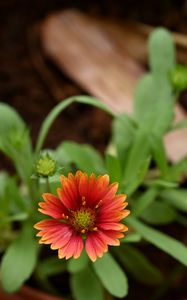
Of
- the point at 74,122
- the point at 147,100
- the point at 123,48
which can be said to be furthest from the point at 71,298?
the point at 123,48

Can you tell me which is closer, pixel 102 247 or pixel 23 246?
pixel 102 247

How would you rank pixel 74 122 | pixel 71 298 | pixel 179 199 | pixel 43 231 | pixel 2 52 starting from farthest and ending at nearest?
pixel 2 52 < pixel 74 122 < pixel 71 298 < pixel 179 199 < pixel 43 231

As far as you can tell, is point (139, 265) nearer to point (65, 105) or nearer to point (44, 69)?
point (65, 105)

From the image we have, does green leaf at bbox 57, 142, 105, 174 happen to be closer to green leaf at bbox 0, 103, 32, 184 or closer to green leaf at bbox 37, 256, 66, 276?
green leaf at bbox 0, 103, 32, 184

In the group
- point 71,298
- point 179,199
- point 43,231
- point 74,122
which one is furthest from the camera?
point 74,122

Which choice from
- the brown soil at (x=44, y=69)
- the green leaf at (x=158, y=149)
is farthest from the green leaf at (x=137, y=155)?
the brown soil at (x=44, y=69)

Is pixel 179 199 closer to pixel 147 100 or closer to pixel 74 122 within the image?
pixel 147 100

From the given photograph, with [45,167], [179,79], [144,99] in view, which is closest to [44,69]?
[144,99]
